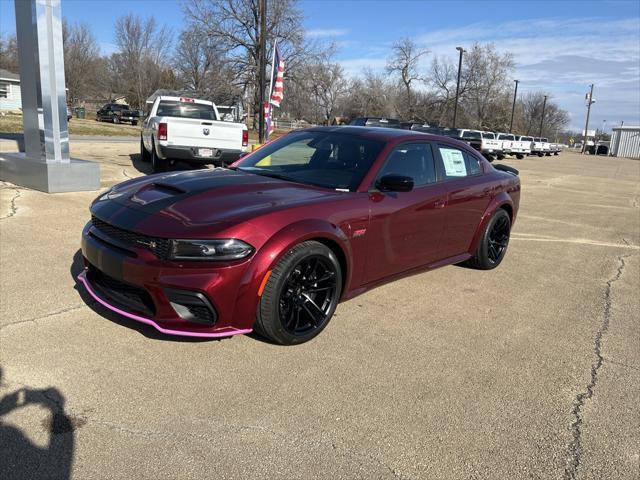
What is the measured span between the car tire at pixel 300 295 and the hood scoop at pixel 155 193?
3.32ft

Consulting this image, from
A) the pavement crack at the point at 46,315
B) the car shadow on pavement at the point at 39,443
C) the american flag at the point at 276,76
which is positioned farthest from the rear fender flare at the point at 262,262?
the american flag at the point at 276,76

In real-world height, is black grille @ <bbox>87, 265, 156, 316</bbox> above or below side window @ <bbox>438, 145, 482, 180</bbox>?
below

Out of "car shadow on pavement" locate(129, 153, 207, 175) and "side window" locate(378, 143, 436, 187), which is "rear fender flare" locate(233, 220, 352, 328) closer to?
"side window" locate(378, 143, 436, 187)

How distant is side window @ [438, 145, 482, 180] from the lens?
5000 mm

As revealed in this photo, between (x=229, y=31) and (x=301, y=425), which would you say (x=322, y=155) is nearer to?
(x=301, y=425)

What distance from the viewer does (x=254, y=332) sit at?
3641 mm

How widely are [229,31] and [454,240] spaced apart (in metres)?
38.3

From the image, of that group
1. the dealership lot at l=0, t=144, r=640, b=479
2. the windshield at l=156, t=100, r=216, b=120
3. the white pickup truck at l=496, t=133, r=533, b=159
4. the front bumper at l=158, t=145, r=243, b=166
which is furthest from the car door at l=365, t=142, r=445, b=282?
the white pickup truck at l=496, t=133, r=533, b=159

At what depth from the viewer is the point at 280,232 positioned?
330cm

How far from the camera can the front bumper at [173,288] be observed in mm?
3076

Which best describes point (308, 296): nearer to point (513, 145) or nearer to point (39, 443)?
point (39, 443)

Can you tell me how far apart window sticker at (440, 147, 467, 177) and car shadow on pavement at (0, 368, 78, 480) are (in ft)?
12.5

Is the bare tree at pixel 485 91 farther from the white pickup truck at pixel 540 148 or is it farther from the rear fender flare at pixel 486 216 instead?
the rear fender flare at pixel 486 216

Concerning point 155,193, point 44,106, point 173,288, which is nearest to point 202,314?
point 173,288
